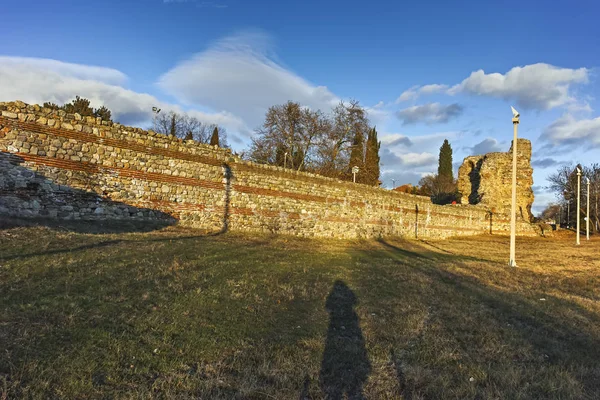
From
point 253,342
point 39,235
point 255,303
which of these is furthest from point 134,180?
point 253,342

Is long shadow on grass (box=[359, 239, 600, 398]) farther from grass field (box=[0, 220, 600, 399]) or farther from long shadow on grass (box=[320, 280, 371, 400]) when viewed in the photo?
long shadow on grass (box=[320, 280, 371, 400])

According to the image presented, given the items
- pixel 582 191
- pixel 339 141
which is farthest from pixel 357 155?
pixel 582 191

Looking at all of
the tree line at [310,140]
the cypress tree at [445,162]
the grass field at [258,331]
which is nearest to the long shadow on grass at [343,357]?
the grass field at [258,331]

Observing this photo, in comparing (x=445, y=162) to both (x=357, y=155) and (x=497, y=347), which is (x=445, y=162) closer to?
(x=357, y=155)

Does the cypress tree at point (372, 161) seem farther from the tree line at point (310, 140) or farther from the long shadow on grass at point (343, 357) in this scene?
the long shadow on grass at point (343, 357)

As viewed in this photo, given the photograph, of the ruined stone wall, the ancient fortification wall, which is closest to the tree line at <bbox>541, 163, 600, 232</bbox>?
the ruined stone wall

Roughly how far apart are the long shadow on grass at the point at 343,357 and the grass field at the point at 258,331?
0.02 m

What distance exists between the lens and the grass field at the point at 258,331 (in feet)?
10.5

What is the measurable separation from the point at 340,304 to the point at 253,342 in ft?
7.15

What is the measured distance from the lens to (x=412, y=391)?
328 cm

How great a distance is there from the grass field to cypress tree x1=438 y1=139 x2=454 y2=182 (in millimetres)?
60831

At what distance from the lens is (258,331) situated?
439cm

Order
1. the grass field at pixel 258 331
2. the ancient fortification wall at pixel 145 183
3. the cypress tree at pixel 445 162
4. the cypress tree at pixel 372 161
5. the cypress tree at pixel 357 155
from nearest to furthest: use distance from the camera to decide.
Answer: the grass field at pixel 258 331, the ancient fortification wall at pixel 145 183, the cypress tree at pixel 357 155, the cypress tree at pixel 372 161, the cypress tree at pixel 445 162

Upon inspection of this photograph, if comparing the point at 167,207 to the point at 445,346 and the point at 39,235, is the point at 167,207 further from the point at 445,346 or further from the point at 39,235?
the point at 445,346
